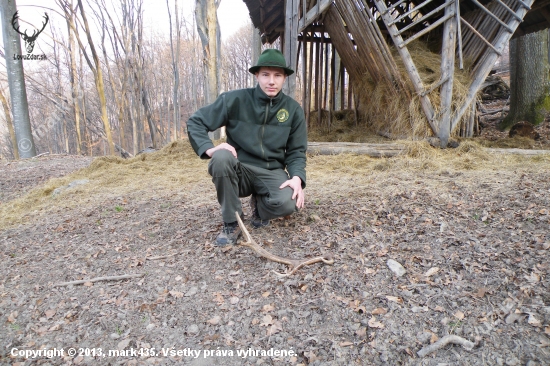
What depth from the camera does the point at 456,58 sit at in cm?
636

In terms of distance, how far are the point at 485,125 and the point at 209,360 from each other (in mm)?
9337

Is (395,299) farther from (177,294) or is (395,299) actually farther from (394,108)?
(394,108)

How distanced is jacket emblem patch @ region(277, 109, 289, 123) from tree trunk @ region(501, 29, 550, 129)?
772cm

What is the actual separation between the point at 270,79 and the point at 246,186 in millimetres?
876

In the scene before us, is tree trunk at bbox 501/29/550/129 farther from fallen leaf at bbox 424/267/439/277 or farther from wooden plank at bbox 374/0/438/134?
fallen leaf at bbox 424/267/439/277

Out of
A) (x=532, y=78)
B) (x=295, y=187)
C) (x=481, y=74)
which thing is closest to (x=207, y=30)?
(x=481, y=74)

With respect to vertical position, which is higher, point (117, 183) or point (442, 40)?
point (442, 40)

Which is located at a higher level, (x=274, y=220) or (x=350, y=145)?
(x=350, y=145)

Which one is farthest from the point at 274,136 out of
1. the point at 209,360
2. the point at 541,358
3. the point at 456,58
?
the point at 456,58

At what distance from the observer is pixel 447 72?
545 centimetres

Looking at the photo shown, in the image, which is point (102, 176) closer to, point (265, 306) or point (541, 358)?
point (265, 306)

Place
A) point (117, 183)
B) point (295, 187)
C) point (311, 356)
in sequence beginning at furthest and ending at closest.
A: point (117, 183) < point (295, 187) < point (311, 356)

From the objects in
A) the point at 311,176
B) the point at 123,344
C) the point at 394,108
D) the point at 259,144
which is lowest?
the point at 123,344

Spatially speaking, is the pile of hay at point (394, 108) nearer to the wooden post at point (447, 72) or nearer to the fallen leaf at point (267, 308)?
the wooden post at point (447, 72)
